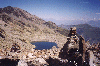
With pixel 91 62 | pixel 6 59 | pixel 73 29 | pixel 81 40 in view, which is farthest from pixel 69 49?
pixel 6 59

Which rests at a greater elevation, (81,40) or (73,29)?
(73,29)

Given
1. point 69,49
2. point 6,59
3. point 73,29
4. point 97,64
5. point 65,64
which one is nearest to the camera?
point 97,64

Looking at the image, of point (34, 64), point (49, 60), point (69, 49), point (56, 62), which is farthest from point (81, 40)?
point (34, 64)

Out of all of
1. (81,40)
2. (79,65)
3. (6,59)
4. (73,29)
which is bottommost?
(79,65)

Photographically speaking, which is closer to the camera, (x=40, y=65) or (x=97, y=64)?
(x=97, y=64)

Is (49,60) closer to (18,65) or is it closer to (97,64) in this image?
(18,65)

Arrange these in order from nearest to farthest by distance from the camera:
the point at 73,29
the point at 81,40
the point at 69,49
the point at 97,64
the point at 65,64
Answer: the point at 97,64, the point at 65,64, the point at 81,40, the point at 69,49, the point at 73,29

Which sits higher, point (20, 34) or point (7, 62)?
point (20, 34)

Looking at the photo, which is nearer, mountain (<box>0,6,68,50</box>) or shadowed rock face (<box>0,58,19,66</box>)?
shadowed rock face (<box>0,58,19,66</box>)

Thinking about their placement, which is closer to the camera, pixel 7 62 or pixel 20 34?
pixel 7 62

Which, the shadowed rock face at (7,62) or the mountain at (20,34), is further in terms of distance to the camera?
the mountain at (20,34)
